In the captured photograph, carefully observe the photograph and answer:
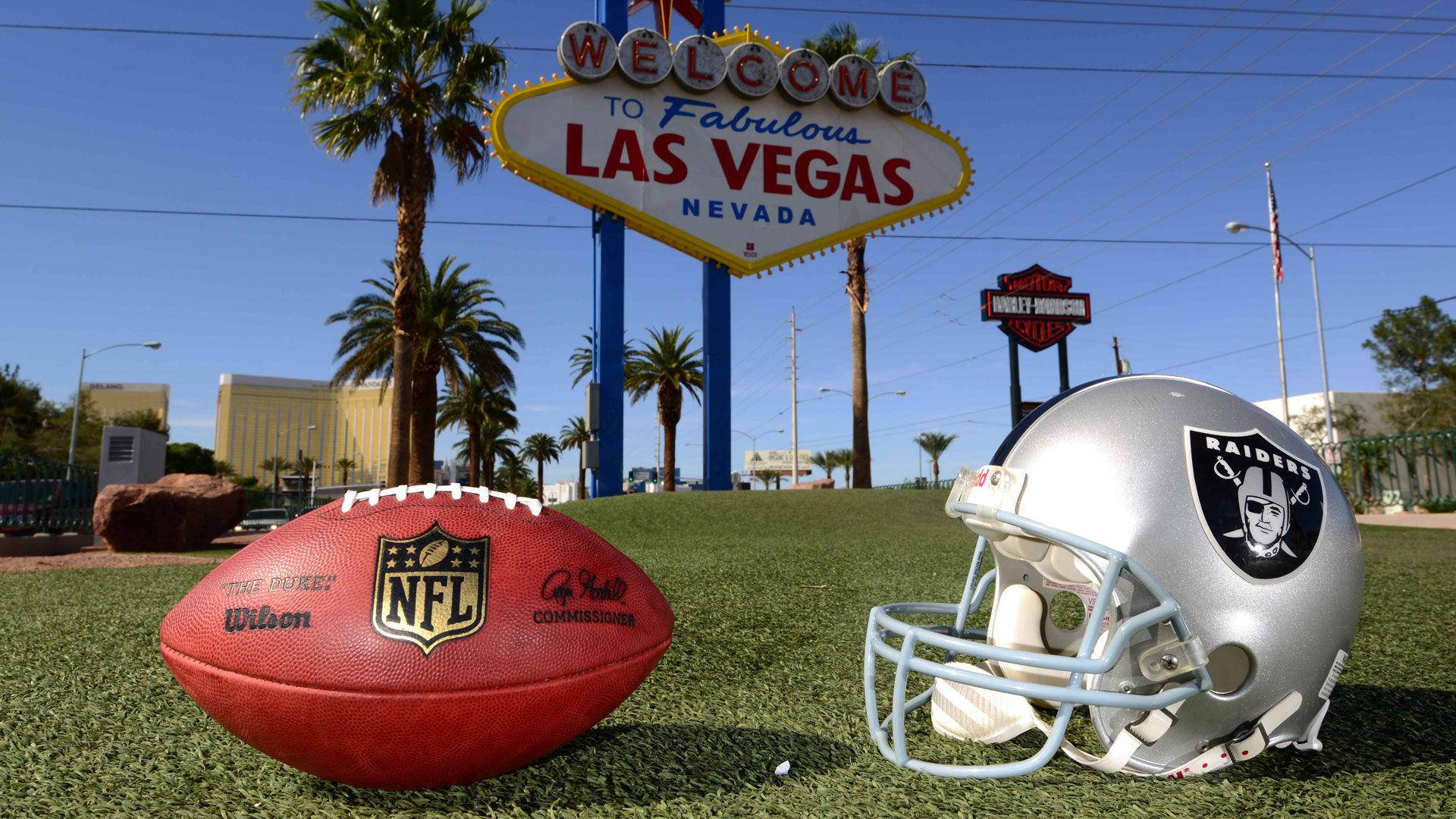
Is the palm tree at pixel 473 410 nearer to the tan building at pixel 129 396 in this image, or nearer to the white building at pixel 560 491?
the white building at pixel 560 491

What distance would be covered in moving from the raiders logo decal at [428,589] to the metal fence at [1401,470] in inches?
802

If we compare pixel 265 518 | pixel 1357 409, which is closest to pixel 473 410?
pixel 265 518

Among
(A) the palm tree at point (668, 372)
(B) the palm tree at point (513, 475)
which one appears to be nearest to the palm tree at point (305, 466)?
(B) the palm tree at point (513, 475)

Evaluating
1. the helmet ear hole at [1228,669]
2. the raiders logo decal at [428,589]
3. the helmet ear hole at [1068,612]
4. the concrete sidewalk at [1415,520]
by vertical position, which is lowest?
the concrete sidewalk at [1415,520]

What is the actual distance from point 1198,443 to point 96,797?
302 centimetres

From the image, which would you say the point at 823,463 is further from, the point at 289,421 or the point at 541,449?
the point at 289,421

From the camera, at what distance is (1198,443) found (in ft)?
7.68

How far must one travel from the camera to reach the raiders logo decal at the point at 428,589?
6.98 feet

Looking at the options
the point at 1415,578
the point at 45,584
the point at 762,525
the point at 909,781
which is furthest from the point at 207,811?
the point at 762,525

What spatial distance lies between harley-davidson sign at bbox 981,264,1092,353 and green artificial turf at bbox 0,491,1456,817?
19.7 ft

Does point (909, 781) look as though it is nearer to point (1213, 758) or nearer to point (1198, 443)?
point (1213, 758)

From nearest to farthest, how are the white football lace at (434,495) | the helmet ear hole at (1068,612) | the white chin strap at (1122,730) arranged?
1. the white chin strap at (1122,730)
2. the white football lace at (434,495)
3. the helmet ear hole at (1068,612)

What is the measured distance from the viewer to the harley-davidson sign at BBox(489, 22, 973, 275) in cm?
1404

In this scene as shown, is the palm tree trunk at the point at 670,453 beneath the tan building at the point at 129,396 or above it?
beneath
